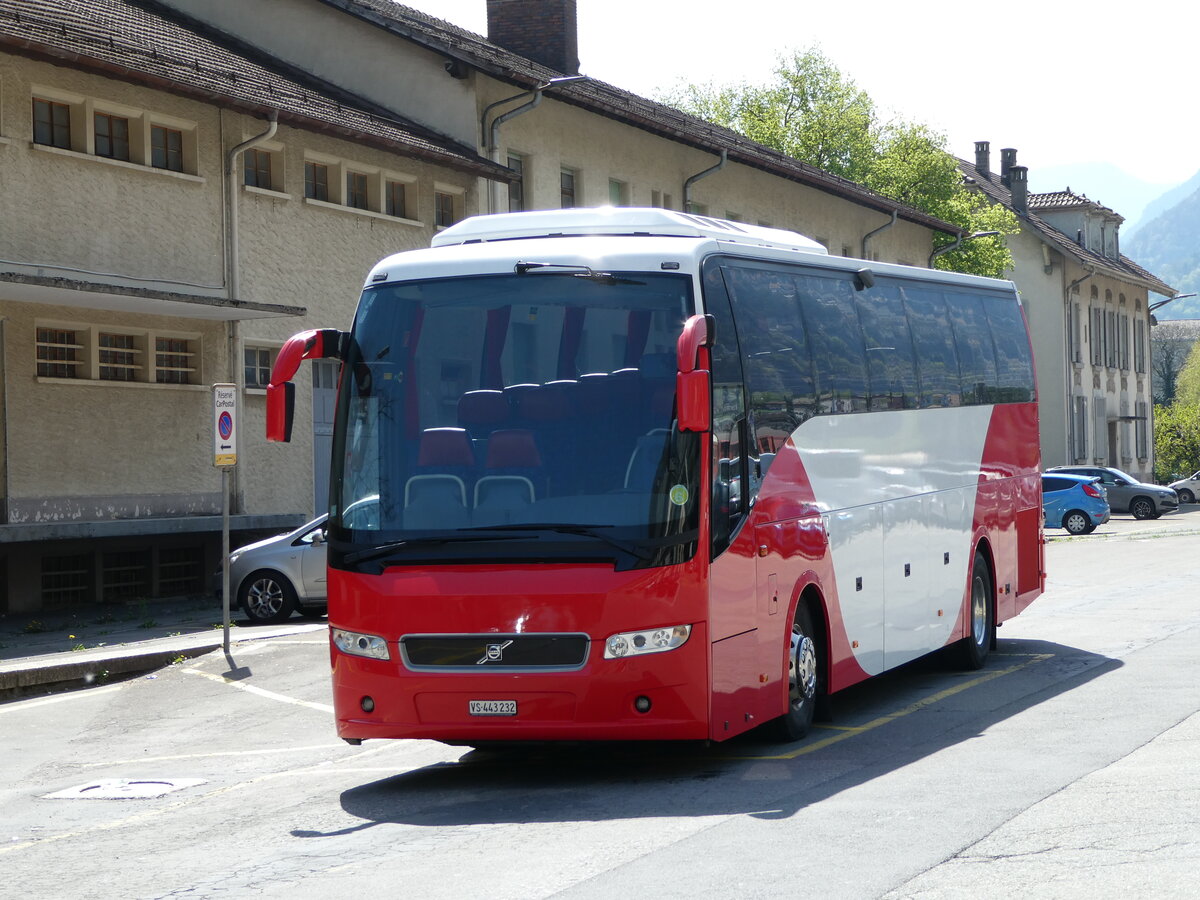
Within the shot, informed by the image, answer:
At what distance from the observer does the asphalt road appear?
6.99 m

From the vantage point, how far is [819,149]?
2370 inches

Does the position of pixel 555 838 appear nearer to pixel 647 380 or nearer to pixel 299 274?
pixel 647 380

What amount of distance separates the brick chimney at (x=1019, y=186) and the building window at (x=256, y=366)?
48281mm

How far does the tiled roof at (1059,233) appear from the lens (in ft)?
214

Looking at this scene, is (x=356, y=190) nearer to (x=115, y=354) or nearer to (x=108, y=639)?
(x=115, y=354)

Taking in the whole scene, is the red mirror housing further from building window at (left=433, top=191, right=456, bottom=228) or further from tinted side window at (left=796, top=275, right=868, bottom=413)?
building window at (left=433, top=191, right=456, bottom=228)

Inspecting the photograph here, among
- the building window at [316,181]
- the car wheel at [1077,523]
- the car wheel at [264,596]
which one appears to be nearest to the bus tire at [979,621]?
the car wheel at [264,596]

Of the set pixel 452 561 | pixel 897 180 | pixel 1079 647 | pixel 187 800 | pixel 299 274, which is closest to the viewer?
pixel 452 561

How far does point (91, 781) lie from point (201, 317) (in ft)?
48.1

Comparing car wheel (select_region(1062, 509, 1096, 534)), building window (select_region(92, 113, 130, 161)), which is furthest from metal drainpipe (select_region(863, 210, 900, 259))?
building window (select_region(92, 113, 130, 161))

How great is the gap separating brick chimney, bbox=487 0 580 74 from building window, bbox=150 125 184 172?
12732 mm

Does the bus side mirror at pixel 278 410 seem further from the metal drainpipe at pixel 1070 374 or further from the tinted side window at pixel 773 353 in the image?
the metal drainpipe at pixel 1070 374

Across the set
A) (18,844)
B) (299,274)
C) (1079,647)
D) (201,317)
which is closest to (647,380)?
(18,844)

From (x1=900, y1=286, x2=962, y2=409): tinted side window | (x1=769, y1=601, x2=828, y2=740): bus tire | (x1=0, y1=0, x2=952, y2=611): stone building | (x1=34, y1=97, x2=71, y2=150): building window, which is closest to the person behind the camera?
(x1=769, y1=601, x2=828, y2=740): bus tire
